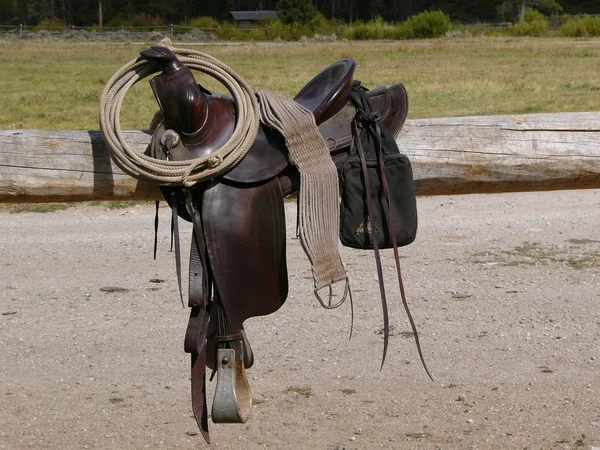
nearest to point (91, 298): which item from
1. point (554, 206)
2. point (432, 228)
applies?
point (432, 228)

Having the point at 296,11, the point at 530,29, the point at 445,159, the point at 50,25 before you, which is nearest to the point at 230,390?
the point at 445,159

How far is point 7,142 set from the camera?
2.69 metres

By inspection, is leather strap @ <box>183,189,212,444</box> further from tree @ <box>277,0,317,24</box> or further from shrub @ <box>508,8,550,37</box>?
tree @ <box>277,0,317,24</box>

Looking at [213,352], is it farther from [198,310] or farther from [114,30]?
[114,30]

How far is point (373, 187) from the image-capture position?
234 centimetres

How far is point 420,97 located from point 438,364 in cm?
1107

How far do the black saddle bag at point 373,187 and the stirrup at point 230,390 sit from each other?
46cm

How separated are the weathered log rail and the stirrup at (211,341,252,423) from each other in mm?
710

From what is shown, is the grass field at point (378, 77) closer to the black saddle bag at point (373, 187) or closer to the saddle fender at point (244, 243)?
the black saddle bag at point (373, 187)

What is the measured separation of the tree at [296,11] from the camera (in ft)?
173

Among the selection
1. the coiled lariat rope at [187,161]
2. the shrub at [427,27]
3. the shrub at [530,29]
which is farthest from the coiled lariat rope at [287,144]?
the shrub at [530,29]

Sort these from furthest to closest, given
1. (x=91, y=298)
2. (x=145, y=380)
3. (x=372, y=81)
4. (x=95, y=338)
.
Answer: (x=372, y=81) → (x=91, y=298) → (x=95, y=338) → (x=145, y=380)

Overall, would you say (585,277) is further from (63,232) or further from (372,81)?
(372,81)

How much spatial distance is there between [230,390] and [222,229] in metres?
0.40
